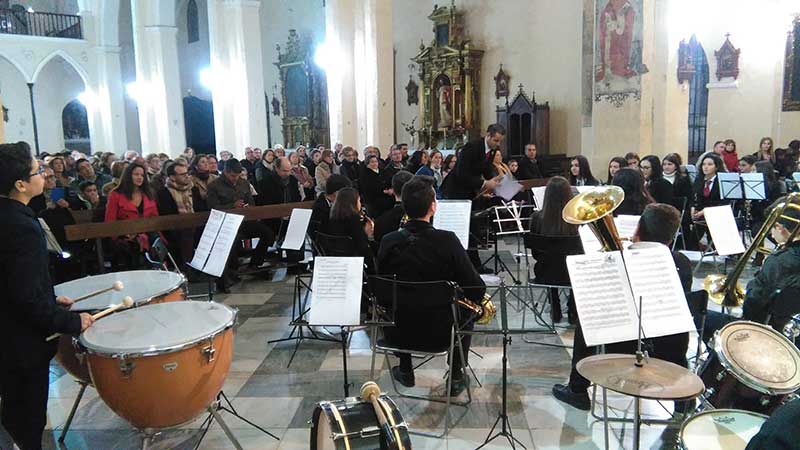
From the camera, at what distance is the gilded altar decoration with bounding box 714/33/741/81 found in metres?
13.6

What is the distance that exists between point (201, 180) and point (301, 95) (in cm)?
1311

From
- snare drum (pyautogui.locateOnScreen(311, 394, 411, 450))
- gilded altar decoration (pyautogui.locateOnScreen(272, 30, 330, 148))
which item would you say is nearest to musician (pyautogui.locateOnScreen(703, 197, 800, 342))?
→ snare drum (pyautogui.locateOnScreen(311, 394, 411, 450))

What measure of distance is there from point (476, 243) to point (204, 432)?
4024 mm

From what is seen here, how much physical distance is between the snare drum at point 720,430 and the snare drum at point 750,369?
0.86 feet

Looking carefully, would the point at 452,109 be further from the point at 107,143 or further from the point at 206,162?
the point at 107,143

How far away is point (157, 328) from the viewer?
2787 mm

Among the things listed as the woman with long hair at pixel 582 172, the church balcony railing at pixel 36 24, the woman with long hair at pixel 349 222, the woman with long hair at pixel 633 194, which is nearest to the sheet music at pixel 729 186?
the woman with long hair at pixel 582 172

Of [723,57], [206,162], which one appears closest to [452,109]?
[723,57]

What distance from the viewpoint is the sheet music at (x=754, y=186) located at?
23.5 feet

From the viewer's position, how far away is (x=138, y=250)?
658 cm

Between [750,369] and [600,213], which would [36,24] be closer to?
[600,213]

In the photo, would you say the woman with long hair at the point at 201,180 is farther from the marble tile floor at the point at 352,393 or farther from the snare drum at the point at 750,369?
the snare drum at the point at 750,369

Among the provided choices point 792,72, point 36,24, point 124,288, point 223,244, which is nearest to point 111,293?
point 124,288

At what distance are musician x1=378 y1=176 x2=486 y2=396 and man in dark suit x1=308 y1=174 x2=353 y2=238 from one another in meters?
1.90
